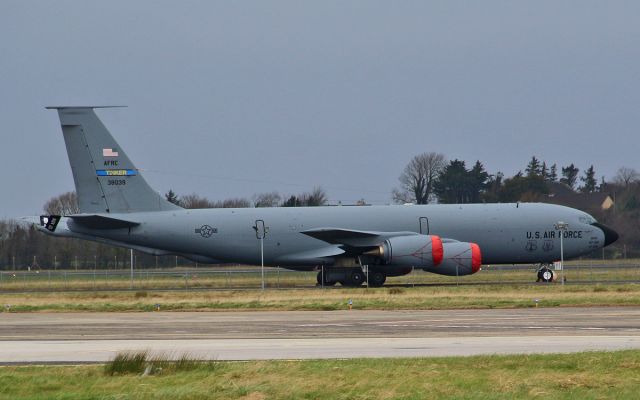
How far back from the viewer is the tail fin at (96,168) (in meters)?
52.3

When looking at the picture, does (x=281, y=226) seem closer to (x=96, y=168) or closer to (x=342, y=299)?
(x=96, y=168)

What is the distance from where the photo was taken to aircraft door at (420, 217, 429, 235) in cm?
5169

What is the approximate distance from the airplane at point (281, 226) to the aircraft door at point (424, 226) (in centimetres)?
5

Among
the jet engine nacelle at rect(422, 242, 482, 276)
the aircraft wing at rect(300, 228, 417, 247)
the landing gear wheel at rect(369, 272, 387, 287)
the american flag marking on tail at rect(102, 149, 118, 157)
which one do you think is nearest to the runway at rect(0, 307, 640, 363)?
the aircraft wing at rect(300, 228, 417, 247)

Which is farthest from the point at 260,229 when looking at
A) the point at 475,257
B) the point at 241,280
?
the point at 241,280

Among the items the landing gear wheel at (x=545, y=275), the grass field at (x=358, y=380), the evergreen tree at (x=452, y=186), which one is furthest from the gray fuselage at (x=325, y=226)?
the evergreen tree at (x=452, y=186)

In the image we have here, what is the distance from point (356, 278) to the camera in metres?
51.0

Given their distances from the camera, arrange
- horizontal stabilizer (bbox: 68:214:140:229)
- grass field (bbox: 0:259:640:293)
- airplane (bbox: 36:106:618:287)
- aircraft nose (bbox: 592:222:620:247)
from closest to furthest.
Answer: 1. horizontal stabilizer (bbox: 68:214:140:229)
2. airplane (bbox: 36:106:618:287)
3. aircraft nose (bbox: 592:222:620:247)
4. grass field (bbox: 0:259:640:293)

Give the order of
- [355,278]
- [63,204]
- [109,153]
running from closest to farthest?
[355,278], [109,153], [63,204]

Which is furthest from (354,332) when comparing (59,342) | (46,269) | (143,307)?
(46,269)

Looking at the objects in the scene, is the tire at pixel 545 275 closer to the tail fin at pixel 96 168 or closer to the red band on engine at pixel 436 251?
the red band on engine at pixel 436 251

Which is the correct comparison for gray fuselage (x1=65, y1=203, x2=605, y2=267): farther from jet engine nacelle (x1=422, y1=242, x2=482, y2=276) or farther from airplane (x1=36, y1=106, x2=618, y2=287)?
jet engine nacelle (x1=422, y1=242, x2=482, y2=276)

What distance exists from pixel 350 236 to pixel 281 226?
140 inches

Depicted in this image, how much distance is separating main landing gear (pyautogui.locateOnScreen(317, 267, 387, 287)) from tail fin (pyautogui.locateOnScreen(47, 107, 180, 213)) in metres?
9.00
